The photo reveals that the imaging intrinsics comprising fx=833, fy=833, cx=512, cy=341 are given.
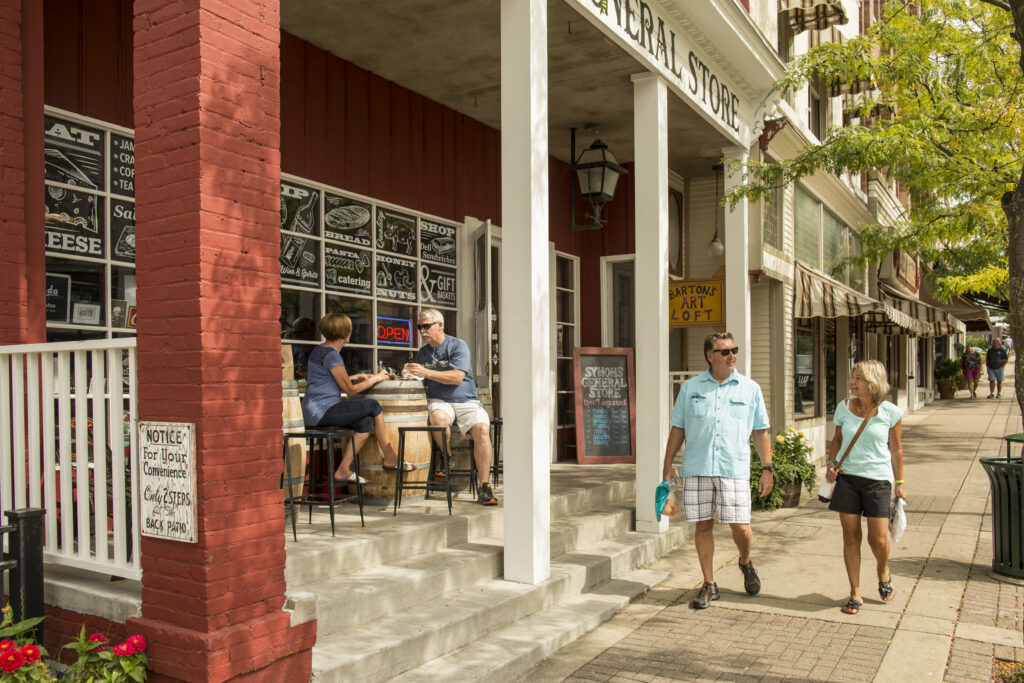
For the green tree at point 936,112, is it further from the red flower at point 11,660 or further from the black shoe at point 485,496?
the red flower at point 11,660

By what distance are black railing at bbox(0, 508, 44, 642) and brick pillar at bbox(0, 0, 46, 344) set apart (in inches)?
38.6

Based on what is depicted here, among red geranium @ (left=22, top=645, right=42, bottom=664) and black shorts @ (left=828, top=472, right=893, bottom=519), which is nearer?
red geranium @ (left=22, top=645, right=42, bottom=664)

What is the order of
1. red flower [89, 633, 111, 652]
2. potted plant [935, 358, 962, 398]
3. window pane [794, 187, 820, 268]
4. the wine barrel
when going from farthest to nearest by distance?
1. potted plant [935, 358, 962, 398]
2. window pane [794, 187, 820, 268]
3. the wine barrel
4. red flower [89, 633, 111, 652]

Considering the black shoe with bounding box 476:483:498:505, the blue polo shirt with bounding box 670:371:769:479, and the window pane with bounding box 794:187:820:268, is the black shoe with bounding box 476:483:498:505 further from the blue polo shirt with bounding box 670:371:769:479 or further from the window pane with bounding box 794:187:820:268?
the window pane with bounding box 794:187:820:268

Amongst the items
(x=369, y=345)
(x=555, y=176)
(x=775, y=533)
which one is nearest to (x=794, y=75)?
(x=555, y=176)

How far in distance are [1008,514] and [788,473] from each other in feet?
9.95

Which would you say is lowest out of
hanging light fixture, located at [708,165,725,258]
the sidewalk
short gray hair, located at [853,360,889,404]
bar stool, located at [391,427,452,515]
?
the sidewalk

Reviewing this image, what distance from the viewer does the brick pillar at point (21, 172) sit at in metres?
3.99

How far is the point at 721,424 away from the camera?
5.39 m

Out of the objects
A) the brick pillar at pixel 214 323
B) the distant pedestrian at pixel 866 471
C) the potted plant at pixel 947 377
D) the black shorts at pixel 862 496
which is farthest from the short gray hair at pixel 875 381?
the potted plant at pixel 947 377

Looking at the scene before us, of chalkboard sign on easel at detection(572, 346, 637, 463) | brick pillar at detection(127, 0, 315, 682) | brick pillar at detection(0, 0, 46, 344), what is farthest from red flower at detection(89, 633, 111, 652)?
chalkboard sign on easel at detection(572, 346, 637, 463)

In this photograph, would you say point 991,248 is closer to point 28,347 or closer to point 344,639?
point 344,639

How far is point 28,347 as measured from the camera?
3852mm

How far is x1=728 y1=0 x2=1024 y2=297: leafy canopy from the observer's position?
8.55 metres
